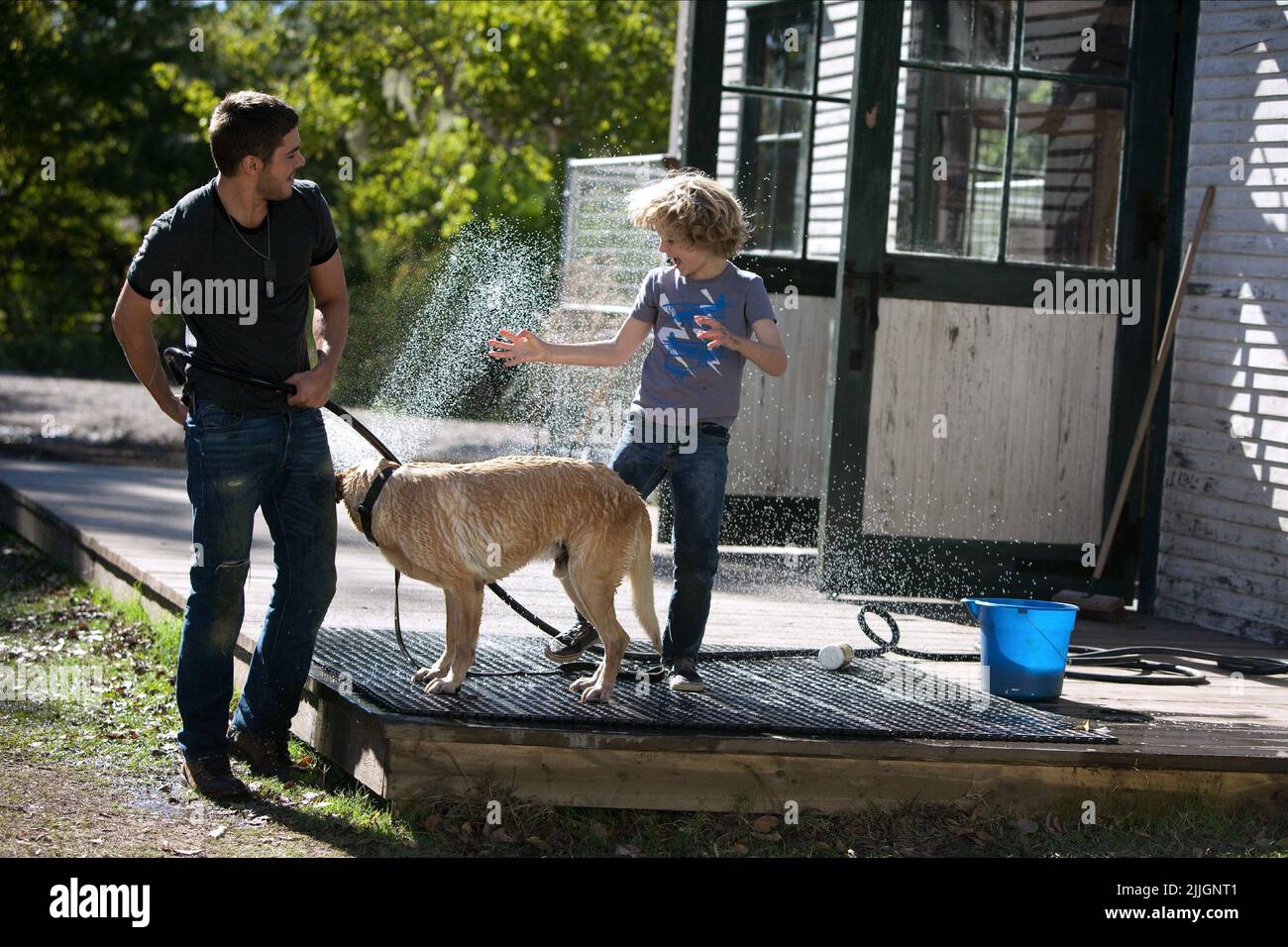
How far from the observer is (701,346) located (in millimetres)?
5184

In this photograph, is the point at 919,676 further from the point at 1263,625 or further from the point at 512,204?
the point at 512,204

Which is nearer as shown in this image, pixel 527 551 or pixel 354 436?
pixel 527 551

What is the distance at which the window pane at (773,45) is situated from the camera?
943 cm

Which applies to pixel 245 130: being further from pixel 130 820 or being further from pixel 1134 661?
pixel 1134 661

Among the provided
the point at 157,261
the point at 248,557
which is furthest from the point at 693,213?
the point at 248,557

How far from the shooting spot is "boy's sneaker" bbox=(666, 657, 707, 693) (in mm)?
5238

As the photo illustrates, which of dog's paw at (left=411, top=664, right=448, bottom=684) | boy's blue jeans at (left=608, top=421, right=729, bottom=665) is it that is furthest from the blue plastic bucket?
dog's paw at (left=411, top=664, right=448, bottom=684)

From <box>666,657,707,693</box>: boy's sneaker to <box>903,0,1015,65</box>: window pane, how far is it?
3.94 m

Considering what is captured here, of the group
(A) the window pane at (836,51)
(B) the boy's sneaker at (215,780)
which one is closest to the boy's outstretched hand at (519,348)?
(B) the boy's sneaker at (215,780)

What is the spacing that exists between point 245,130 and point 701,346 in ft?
5.37

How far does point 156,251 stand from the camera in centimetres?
448
